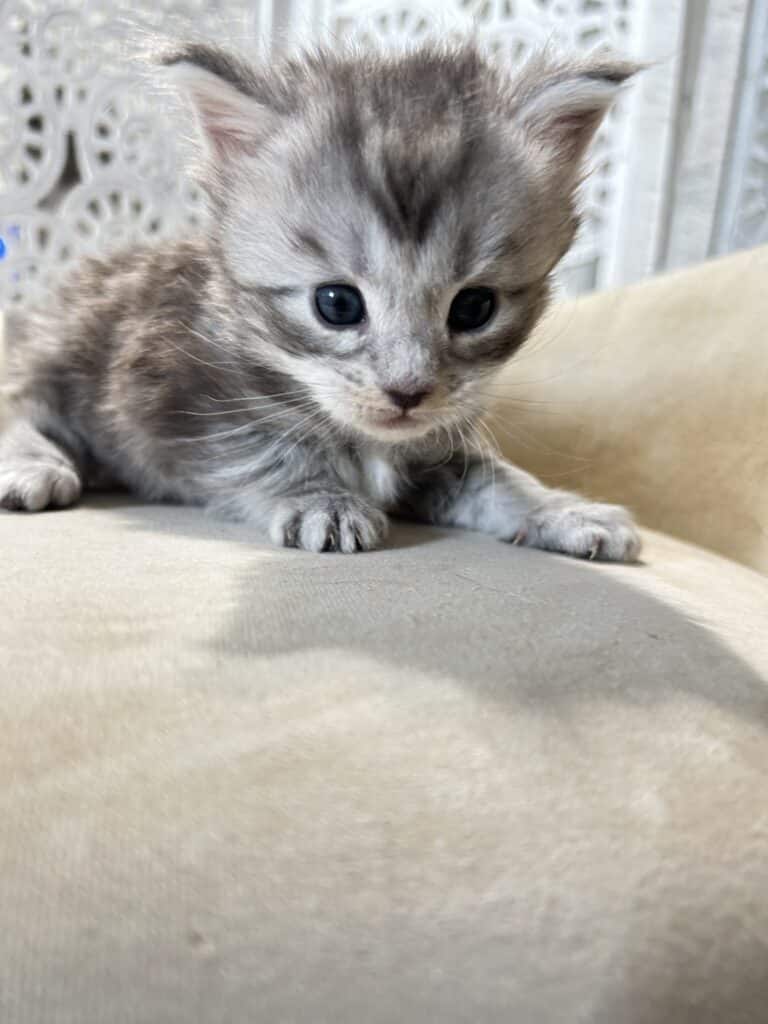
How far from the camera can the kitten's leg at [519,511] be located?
1121 millimetres

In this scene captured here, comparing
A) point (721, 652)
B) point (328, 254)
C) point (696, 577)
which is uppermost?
point (328, 254)

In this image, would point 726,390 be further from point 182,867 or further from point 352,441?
point 182,867

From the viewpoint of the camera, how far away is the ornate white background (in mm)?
2020

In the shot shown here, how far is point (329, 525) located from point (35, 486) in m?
0.43

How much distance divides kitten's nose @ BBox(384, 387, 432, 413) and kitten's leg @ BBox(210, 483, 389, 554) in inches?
5.7

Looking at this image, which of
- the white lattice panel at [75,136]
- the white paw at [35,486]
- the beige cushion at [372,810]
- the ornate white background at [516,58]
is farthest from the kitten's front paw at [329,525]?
the ornate white background at [516,58]

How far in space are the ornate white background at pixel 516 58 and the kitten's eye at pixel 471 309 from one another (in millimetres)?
1073

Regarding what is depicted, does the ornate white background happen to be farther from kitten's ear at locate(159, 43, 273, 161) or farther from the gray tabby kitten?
kitten's ear at locate(159, 43, 273, 161)

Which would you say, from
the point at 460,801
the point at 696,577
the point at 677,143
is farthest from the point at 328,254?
the point at 677,143

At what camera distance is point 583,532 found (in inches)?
44.4

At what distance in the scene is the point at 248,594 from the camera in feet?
2.62

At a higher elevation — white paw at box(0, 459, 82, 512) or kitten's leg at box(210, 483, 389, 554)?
kitten's leg at box(210, 483, 389, 554)

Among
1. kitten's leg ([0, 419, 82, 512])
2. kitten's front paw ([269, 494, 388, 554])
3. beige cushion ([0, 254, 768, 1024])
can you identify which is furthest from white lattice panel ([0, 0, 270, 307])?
beige cushion ([0, 254, 768, 1024])

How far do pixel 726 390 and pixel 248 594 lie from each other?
0.92m
